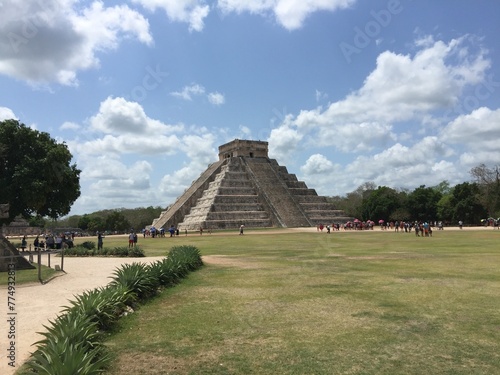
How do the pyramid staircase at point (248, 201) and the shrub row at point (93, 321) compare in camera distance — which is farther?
the pyramid staircase at point (248, 201)

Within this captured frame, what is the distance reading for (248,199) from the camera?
194ft

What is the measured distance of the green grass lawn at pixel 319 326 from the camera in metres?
5.44

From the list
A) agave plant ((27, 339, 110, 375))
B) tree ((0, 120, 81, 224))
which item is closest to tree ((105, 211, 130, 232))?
tree ((0, 120, 81, 224))

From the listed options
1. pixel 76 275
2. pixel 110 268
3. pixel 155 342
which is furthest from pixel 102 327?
pixel 110 268

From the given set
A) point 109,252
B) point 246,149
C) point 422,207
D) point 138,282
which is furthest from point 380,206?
point 138,282

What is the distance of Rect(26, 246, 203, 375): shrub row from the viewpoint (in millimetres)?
4555

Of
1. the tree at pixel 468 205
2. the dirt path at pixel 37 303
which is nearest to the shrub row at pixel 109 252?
the dirt path at pixel 37 303

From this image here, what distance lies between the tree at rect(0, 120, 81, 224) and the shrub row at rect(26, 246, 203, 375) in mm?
18304

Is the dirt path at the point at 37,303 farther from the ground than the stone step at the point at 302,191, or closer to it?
closer to it

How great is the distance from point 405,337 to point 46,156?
2786cm

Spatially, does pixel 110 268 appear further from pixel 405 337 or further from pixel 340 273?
pixel 405 337

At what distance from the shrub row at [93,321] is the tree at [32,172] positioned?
60.1 feet

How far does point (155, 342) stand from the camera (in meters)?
6.44

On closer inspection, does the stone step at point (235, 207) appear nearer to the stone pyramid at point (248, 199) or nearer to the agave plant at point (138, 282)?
the stone pyramid at point (248, 199)
